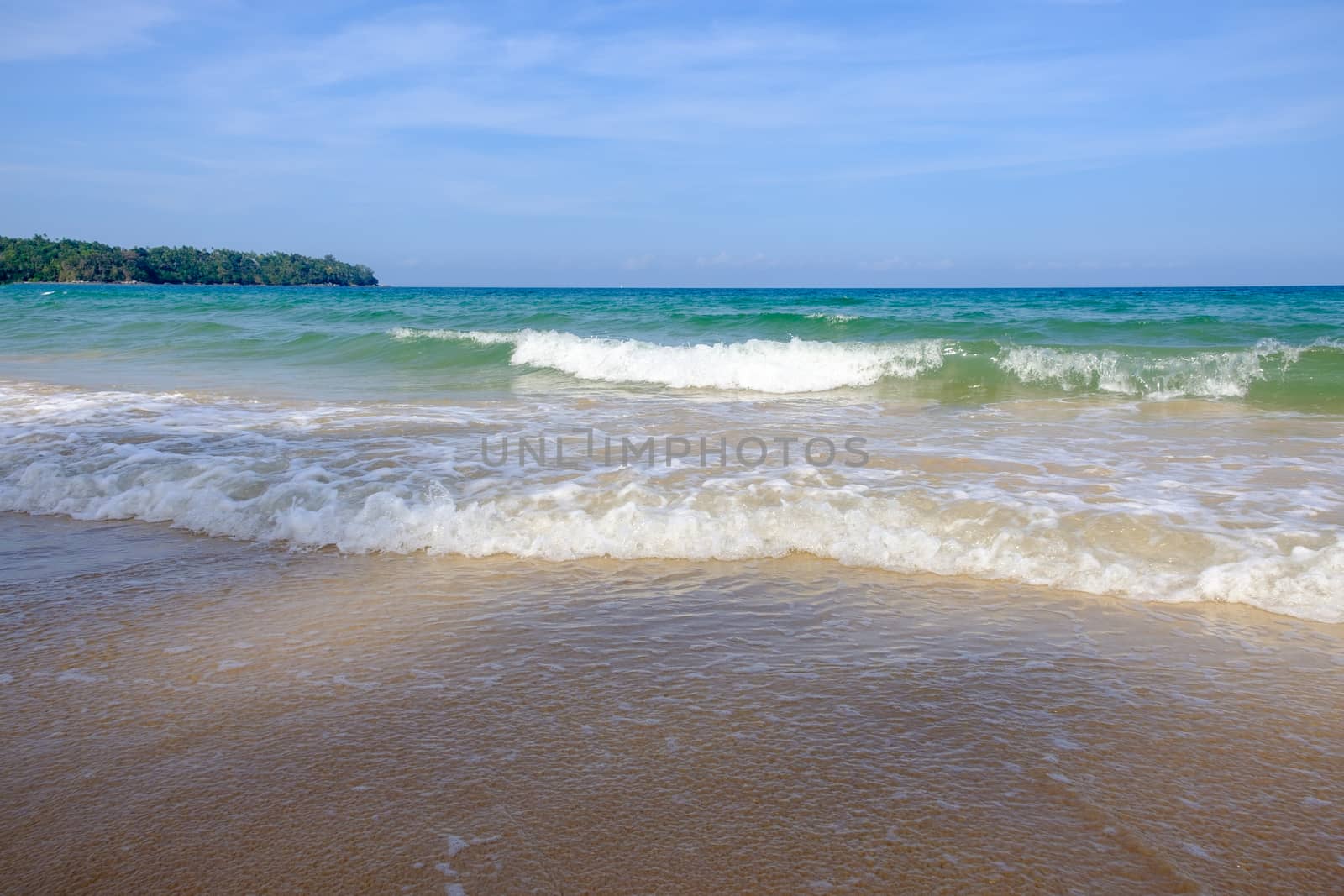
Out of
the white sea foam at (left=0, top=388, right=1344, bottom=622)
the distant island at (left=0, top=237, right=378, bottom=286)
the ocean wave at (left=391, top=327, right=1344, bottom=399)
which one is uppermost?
the distant island at (left=0, top=237, right=378, bottom=286)

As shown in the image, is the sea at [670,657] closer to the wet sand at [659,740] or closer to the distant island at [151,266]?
the wet sand at [659,740]

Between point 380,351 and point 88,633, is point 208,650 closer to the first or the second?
point 88,633

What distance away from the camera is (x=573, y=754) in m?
2.56

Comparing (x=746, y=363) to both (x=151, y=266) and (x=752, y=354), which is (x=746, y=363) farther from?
(x=151, y=266)

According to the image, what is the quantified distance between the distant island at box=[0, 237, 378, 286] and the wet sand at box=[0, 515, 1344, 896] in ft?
350

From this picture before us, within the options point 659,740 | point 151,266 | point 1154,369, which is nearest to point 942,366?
point 1154,369

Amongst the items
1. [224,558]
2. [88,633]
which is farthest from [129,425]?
[88,633]

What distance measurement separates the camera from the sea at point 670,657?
214 centimetres

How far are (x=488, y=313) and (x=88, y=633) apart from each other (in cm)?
2534

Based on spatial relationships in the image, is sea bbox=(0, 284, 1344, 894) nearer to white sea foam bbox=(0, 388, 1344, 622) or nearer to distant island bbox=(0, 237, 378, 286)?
white sea foam bbox=(0, 388, 1344, 622)

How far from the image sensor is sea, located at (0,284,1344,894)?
2.14 m

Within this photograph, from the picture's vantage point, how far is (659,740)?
265cm

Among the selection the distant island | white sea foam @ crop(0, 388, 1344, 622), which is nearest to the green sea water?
white sea foam @ crop(0, 388, 1344, 622)

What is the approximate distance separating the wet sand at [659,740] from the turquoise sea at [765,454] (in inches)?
22.9
